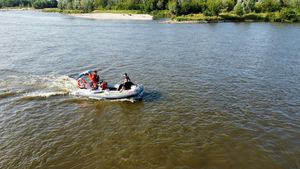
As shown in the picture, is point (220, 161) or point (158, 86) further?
point (158, 86)

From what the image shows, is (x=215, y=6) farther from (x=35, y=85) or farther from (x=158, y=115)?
(x=158, y=115)

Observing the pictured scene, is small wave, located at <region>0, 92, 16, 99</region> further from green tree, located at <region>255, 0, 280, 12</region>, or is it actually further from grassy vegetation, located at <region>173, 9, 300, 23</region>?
green tree, located at <region>255, 0, 280, 12</region>

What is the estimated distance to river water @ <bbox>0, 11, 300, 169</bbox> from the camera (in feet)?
51.8

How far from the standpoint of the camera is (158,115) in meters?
20.9

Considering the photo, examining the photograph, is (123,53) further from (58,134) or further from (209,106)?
(58,134)

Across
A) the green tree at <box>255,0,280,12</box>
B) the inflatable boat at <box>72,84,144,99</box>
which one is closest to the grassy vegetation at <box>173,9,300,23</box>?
the green tree at <box>255,0,280,12</box>

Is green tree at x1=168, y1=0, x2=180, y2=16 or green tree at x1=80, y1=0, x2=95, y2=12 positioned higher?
green tree at x1=80, y1=0, x2=95, y2=12

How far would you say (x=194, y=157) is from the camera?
15695 mm

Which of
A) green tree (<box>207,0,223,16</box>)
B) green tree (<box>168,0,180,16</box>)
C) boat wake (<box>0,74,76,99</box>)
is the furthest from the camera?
green tree (<box>168,0,180,16</box>)

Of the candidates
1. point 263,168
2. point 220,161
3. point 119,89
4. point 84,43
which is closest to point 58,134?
point 119,89

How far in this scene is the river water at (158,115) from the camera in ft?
51.8

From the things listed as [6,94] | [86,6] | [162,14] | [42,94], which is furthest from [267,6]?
[6,94]

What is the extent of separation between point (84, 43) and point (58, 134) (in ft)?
110

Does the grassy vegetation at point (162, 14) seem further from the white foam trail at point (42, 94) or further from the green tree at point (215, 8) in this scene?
the white foam trail at point (42, 94)
